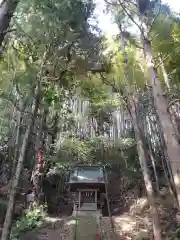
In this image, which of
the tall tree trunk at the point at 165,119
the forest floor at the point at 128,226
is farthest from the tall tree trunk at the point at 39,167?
the tall tree trunk at the point at 165,119

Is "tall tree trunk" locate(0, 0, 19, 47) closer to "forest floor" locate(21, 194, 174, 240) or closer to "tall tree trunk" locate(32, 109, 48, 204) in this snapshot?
"forest floor" locate(21, 194, 174, 240)

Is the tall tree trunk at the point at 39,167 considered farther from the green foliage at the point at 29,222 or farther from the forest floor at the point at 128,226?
the forest floor at the point at 128,226

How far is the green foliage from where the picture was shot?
6.34 m

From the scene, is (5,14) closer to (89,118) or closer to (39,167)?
(39,167)

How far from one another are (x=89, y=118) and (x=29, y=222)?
507 centimetres

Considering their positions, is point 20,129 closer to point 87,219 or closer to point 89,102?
point 89,102

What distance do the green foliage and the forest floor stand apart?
0.65 feet

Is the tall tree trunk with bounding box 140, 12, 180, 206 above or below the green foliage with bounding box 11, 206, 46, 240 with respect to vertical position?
above

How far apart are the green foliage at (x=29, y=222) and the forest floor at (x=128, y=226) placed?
7.8 inches

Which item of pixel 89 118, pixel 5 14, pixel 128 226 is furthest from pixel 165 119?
pixel 89 118

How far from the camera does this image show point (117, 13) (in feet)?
20.7

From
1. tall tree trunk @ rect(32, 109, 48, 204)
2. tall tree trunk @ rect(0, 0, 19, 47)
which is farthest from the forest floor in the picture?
tall tree trunk @ rect(0, 0, 19, 47)

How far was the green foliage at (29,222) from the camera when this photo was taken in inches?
250

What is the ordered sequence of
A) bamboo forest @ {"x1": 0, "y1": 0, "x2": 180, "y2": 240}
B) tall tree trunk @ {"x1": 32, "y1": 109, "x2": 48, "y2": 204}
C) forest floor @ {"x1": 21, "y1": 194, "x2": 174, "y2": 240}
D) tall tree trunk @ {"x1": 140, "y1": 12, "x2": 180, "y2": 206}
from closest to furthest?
tall tree trunk @ {"x1": 140, "y1": 12, "x2": 180, "y2": 206} → bamboo forest @ {"x1": 0, "y1": 0, "x2": 180, "y2": 240} → forest floor @ {"x1": 21, "y1": 194, "x2": 174, "y2": 240} → tall tree trunk @ {"x1": 32, "y1": 109, "x2": 48, "y2": 204}
